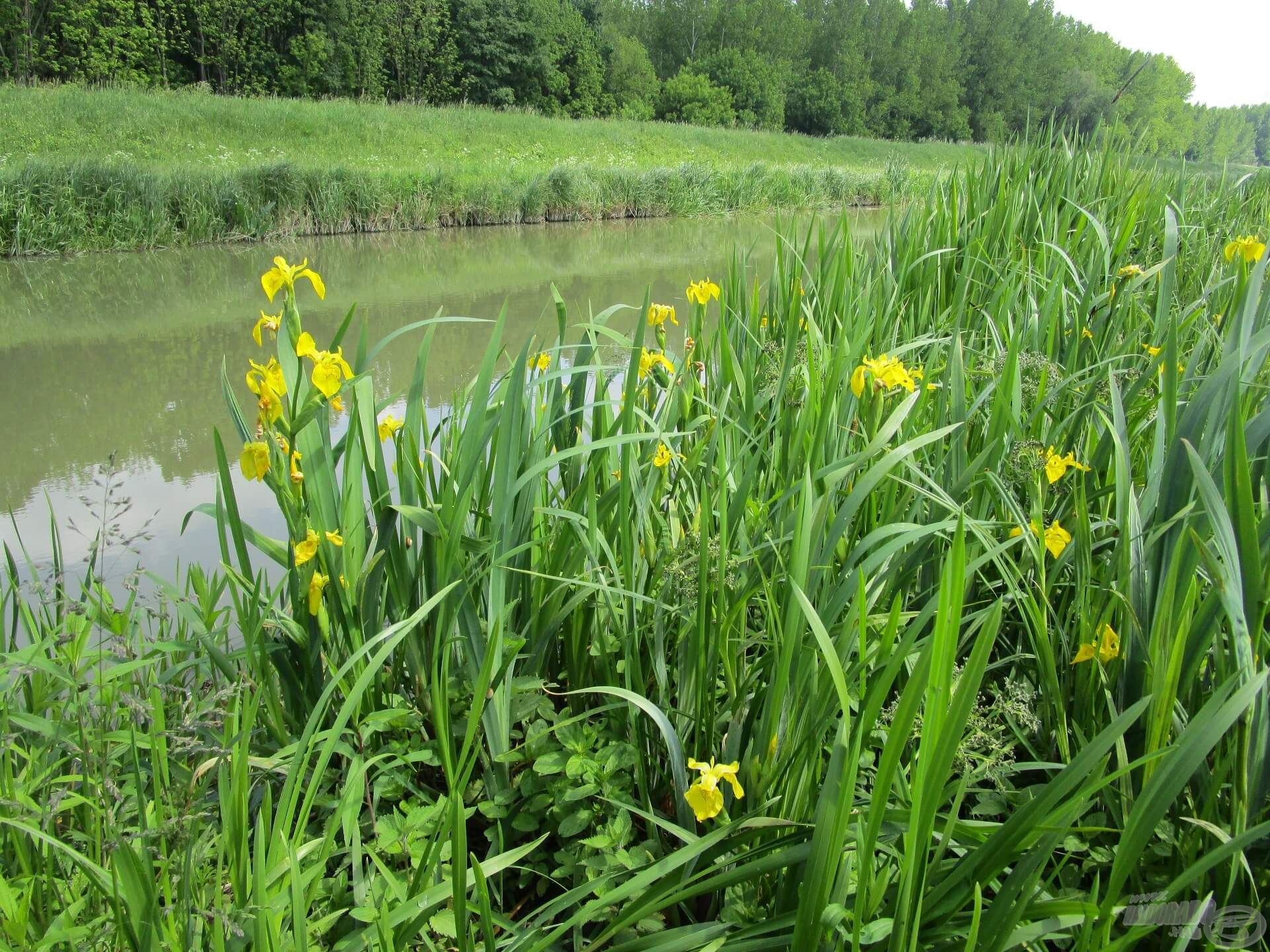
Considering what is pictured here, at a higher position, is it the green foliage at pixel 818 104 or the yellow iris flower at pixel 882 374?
the green foliage at pixel 818 104

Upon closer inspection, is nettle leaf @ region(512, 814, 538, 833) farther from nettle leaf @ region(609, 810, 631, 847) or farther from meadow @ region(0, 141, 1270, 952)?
nettle leaf @ region(609, 810, 631, 847)

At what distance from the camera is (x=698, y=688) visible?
2.90 ft

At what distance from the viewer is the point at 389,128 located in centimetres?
1362

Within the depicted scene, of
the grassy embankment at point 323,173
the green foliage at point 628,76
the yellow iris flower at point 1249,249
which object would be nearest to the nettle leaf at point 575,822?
the yellow iris flower at point 1249,249

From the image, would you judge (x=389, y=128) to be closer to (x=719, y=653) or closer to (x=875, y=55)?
(x=719, y=653)

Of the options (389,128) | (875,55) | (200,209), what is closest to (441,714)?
(200,209)

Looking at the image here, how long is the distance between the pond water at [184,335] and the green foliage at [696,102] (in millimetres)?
21047

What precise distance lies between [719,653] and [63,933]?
679 millimetres

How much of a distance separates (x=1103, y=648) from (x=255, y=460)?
947 mm

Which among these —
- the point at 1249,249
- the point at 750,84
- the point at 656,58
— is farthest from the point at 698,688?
the point at 656,58

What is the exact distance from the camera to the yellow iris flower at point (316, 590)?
952 millimetres

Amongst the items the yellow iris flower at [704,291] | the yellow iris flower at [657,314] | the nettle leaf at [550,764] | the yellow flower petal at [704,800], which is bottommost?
the nettle leaf at [550,764]

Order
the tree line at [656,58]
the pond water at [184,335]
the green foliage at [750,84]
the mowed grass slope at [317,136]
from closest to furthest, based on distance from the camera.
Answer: the pond water at [184,335], the mowed grass slope at [317,136], the tree line at [656,58], the green foliage at [750,84]

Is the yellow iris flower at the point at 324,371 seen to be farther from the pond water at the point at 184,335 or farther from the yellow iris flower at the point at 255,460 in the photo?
the pond water at the point at 184,335
